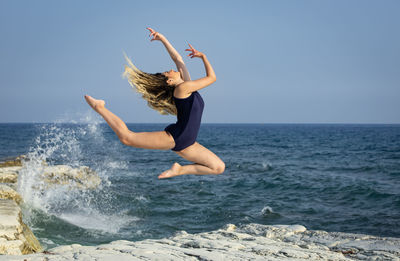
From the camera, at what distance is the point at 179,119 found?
5105mm

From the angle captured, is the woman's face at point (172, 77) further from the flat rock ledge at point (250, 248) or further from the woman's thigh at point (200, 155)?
the flat rock ledge at point (250, 248)

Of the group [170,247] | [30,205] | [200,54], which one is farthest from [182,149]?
[30,205]

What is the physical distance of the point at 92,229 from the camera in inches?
489

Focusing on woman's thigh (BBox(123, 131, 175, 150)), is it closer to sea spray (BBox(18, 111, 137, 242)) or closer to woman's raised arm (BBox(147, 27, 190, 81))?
woman's raised arm (BBox(147, 27, 190, 81))

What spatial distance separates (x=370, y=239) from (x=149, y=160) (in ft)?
81.8

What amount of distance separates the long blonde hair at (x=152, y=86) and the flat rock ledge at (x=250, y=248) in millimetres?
2391

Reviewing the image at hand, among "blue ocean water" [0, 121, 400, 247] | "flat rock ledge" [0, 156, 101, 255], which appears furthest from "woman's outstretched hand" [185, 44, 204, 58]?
"blue ocean water" [0, 121, 400, 247]

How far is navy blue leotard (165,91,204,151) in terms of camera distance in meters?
4.99

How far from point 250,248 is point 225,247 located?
48 centimetres

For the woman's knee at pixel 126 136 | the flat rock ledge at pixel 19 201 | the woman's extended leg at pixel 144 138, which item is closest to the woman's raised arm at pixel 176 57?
the woman's extended leg at pixel 144 138

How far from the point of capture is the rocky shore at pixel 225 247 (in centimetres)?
630

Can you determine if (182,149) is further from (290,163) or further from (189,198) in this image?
(290,163)

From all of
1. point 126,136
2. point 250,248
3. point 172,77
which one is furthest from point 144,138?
point 250,248

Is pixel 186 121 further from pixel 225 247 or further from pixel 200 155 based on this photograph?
pixel 225 247
